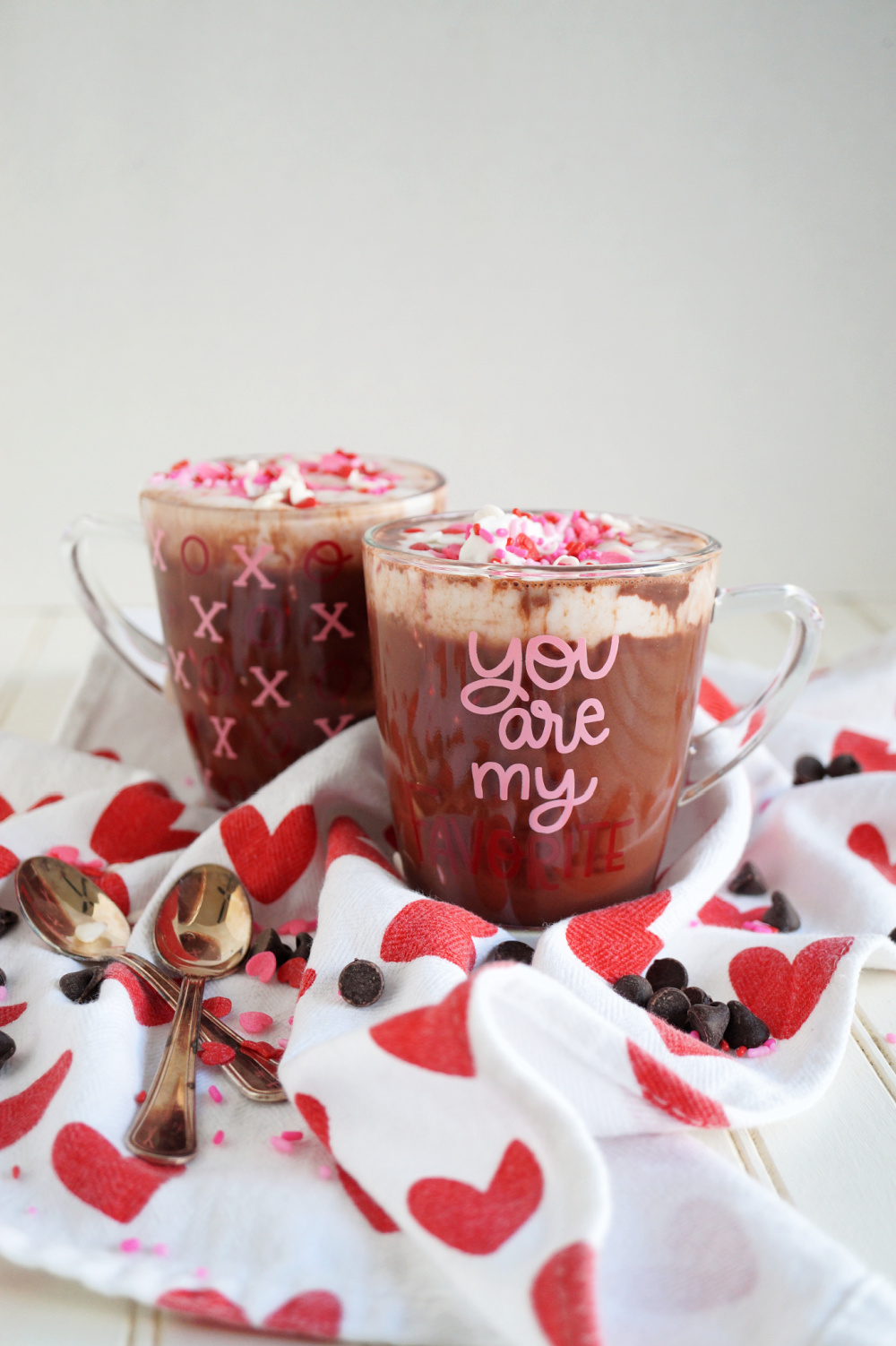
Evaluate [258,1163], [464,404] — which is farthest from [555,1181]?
[464,404]

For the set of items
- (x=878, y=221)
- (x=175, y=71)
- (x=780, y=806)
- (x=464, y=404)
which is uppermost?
(x=175, y=71)

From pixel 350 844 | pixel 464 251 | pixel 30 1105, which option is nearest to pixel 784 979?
pixel 350 844

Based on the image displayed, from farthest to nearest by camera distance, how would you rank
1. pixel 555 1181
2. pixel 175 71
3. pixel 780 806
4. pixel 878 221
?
pixel 878 221 → pixel 175 71 → pixel 780 806 → pixel 555 1181

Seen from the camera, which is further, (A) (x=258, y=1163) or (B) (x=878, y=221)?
(B) (x=878, y=221)

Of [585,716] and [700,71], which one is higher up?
[700,71]

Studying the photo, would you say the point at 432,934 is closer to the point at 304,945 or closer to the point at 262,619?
the point at 304,945

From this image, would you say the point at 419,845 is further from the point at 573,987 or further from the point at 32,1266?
the point at 32,1266

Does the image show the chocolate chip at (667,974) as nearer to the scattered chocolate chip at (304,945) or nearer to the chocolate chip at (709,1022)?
the chocolate chip at (709,1022)

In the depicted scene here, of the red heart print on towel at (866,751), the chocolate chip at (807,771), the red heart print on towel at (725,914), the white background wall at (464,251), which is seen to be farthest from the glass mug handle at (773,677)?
the white background wall at (464,251)
